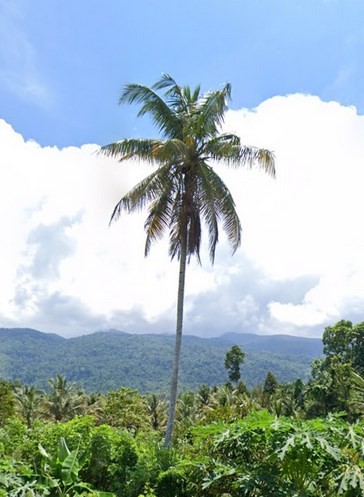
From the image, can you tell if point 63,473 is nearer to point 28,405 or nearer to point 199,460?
point 199,460

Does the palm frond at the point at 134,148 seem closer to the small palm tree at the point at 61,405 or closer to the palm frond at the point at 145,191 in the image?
the palm frond at the point at 145,191

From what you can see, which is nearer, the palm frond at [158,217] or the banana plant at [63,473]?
the banana plant at [63,473]

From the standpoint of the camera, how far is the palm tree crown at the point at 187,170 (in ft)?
44.3

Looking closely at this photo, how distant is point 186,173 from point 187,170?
0.10 meters

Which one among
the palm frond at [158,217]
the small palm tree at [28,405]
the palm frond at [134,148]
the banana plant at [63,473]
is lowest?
the small palm tree at [28,405]

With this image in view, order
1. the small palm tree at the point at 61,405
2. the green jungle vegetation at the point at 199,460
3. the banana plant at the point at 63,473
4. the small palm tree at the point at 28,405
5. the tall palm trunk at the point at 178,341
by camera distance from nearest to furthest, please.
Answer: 1. the green jungle vegetation at the point at 199,460
2. the banana plant at the point at 63,473
3. the tall palm trunk at the point at 178,341
4. the small palm tree at the point at 61,405
5. the small palm tree at the point at 28,405

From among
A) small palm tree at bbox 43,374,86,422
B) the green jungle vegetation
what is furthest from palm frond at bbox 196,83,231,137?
small palm tree at bbox 43,374,86,422

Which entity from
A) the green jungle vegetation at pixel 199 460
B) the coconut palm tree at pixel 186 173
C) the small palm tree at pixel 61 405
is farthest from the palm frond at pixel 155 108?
the small palm tree at pixel 61 405

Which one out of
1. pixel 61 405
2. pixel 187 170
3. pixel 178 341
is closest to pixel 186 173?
pixel 187 170

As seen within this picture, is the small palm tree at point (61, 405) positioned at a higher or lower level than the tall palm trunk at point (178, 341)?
lower

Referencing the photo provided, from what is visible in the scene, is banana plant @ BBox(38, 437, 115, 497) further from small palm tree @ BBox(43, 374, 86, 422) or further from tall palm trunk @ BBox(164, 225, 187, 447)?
small palm tree @ BBox(43, 374, 86, 422)

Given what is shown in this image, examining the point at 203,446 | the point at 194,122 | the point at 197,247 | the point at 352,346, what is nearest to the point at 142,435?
the point at 203,446

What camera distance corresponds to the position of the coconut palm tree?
44.2 feet

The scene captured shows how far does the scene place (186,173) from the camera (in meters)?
13.8
